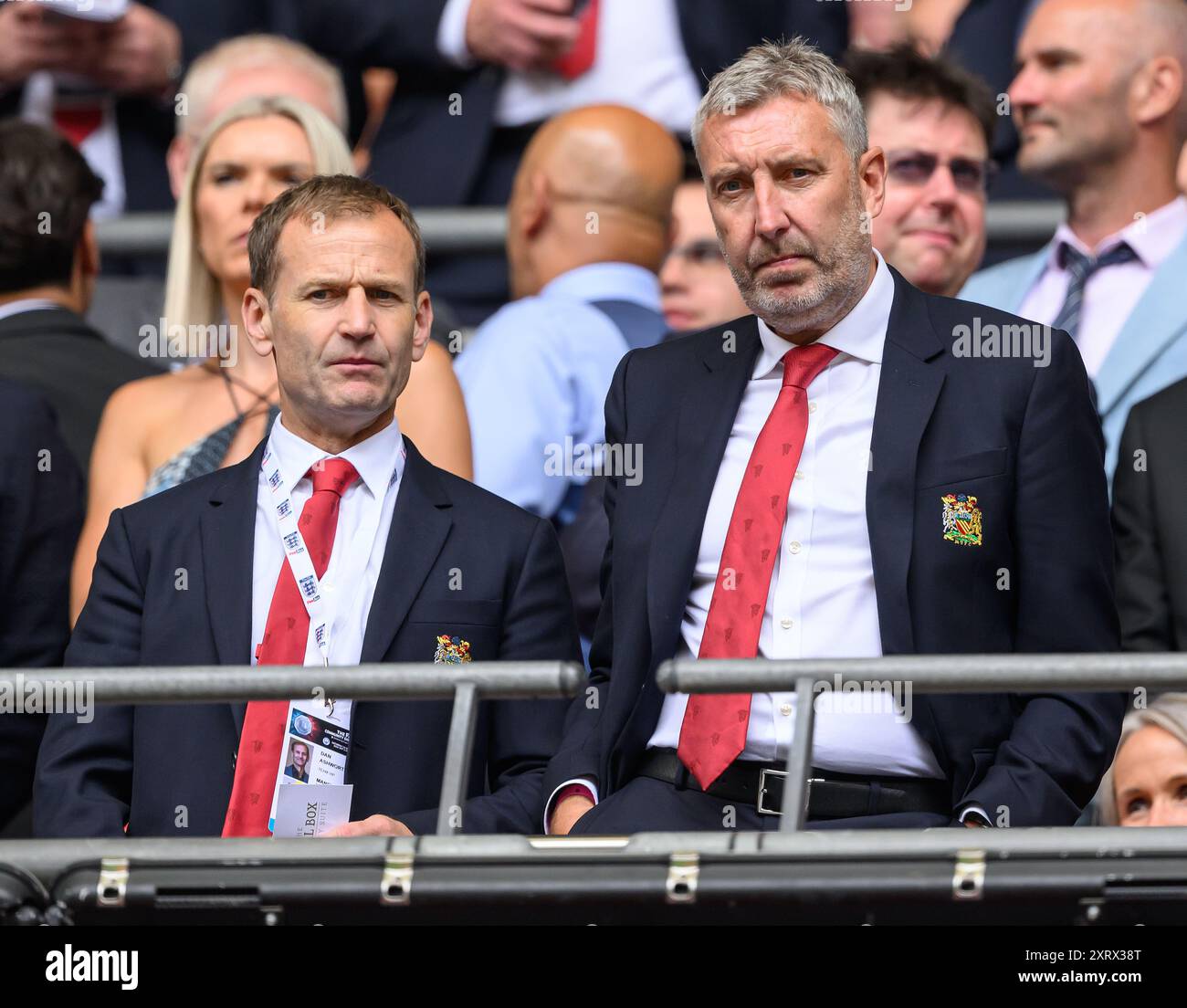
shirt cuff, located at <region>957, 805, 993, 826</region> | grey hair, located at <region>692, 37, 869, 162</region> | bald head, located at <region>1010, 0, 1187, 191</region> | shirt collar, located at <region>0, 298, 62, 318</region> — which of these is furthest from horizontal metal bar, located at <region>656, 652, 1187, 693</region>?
bald head, located at <region>1010, 0, 1187, 191</region>

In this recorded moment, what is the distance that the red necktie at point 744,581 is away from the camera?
3918mm

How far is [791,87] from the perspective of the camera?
162 inches

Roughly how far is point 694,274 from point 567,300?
0.80m

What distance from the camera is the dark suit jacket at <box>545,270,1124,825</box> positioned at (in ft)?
12.7

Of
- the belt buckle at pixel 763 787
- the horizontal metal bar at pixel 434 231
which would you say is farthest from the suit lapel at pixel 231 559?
the horizontal metal bar at pixel 434 231

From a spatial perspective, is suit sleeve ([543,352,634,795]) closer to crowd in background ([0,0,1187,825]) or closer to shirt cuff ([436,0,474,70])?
crowd in background ([0,0,1187,825])

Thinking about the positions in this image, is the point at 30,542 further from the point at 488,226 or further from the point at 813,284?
the point at 488,226

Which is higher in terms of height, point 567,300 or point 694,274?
point 694,274

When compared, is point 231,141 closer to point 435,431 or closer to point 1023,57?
point 435,431

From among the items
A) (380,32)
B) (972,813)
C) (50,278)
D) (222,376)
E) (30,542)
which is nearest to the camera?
(972,813)

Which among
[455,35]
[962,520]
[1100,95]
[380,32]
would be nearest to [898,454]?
[962,520]

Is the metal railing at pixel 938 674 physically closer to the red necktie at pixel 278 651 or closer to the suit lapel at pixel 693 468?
the suit lapel at pixel 693 468
